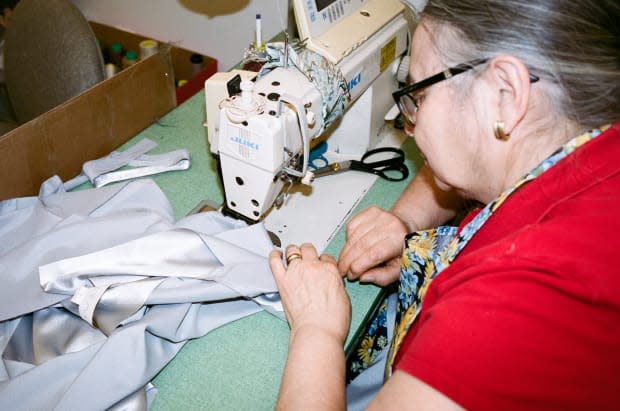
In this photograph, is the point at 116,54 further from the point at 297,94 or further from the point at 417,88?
the point at 417,88

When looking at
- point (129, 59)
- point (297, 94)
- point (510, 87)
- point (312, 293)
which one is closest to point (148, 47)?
point (129, 59)

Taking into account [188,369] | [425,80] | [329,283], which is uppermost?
[425,80]

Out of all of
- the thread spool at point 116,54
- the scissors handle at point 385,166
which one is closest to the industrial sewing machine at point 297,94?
the scissors handle at point 385,166

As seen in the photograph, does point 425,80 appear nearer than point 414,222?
Yes

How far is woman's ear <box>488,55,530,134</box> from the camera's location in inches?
26.4

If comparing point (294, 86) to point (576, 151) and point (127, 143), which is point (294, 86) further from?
point (127, 143)

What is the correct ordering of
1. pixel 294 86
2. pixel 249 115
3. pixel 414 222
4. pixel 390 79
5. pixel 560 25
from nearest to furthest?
pixel 560 25 < pixel 249 115 < pixel 294 86 < pixel 414 222 < pixel 390 79

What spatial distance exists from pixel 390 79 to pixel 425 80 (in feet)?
2.14

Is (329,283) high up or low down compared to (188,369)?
up

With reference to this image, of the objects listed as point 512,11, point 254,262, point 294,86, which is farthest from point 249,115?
point 512,11

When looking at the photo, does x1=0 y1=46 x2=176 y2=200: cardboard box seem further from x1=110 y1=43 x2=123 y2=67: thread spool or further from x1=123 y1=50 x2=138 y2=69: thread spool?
x1=110 y1=43 x2=123 y2=67: thread spool

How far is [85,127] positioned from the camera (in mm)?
1345

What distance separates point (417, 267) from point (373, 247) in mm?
139

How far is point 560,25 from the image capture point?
67 cm
